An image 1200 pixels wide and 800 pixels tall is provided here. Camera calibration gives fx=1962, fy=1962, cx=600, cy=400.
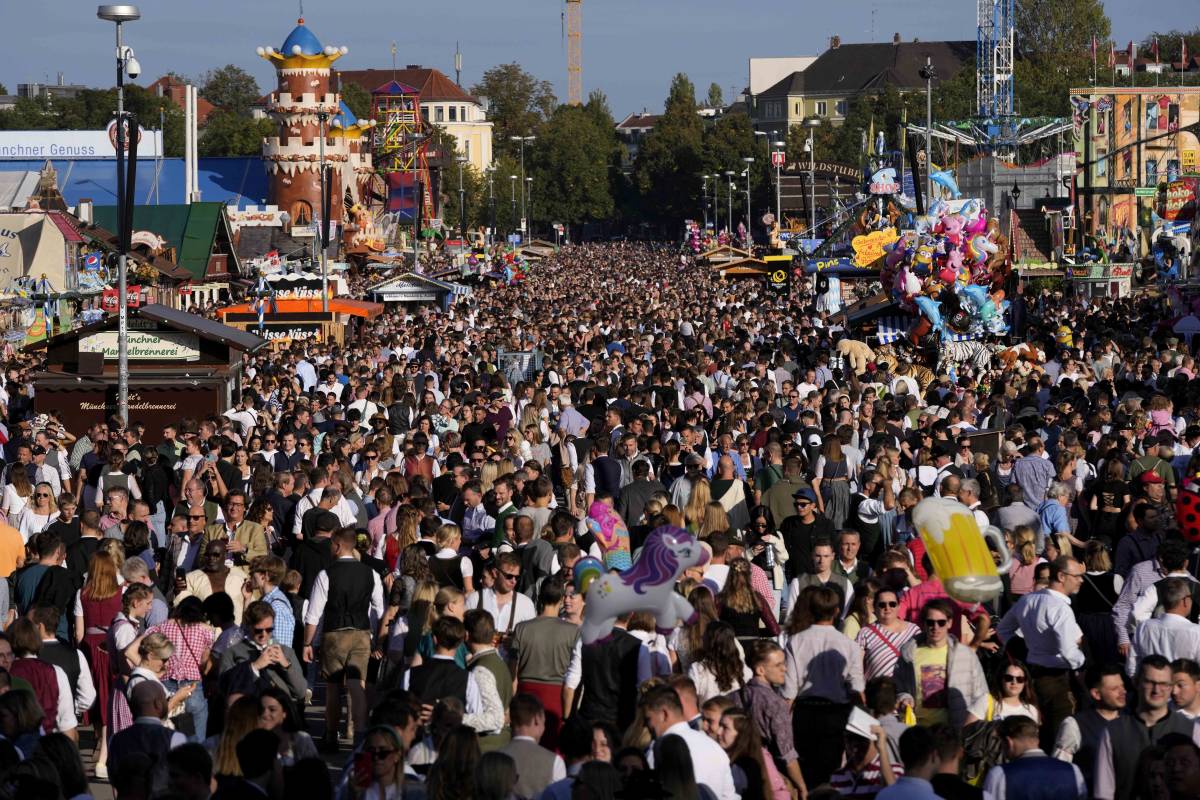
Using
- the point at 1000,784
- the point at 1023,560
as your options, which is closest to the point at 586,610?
the point at 1000,784

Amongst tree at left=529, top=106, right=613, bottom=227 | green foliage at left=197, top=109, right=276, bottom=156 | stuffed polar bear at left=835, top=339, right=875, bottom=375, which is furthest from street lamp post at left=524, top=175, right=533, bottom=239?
stuffed polar bear at left=835, top=339, right=875, bottom=375

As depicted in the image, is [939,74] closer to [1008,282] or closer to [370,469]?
[1008,282]

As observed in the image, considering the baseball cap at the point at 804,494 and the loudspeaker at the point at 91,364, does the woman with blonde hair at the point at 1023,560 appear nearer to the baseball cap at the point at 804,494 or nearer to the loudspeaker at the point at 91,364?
the baseball cap at the point at 804,494

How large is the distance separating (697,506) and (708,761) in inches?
203

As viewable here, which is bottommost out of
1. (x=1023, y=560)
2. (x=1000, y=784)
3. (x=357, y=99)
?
(x=1000, y=784)

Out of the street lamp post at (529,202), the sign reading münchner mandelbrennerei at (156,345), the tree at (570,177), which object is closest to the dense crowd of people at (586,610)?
the sign reading münchner mandelbrennerei at (156,345)

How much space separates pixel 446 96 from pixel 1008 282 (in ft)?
448

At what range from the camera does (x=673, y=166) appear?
15175 cm

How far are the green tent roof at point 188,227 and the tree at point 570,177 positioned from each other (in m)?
104

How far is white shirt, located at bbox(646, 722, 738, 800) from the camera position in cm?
711

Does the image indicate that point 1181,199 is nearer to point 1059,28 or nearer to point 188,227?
point 188,227

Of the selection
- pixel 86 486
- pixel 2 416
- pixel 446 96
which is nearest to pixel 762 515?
pixel 86 486

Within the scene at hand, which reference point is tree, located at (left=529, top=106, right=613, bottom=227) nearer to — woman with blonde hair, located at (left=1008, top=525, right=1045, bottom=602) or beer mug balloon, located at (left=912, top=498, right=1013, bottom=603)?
woman with blonde hair, located at (left=1008, top=525, right=1045, bottom=602)

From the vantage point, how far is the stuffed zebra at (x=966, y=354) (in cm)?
2577
